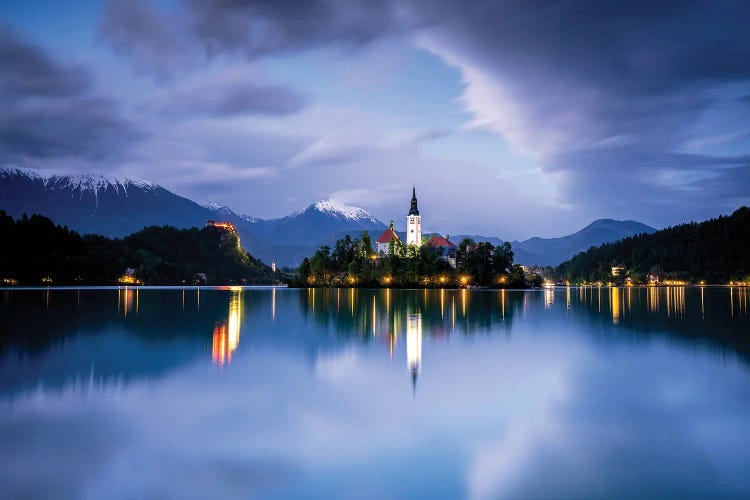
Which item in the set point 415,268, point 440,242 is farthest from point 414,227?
point 415,268

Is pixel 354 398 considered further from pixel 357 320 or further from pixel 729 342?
pixel 357 320

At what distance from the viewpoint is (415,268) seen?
431ft

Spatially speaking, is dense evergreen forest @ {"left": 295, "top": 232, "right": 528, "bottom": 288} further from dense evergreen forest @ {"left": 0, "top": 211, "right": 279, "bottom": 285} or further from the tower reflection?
the tower reflection

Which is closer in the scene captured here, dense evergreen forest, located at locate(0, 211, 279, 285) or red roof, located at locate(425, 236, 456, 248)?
dense evergreen forest, located at locate(0, 211, 279, 285)

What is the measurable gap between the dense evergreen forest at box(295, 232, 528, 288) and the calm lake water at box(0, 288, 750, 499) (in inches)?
4143

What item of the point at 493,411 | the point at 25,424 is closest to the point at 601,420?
the point at 493,411

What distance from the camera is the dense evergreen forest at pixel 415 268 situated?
130875mm

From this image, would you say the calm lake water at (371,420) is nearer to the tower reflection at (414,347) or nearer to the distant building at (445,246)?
the tower reflection at (414,347)

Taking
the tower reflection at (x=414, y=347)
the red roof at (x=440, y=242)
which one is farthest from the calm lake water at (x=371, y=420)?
the red roof at (x=440, y=242)

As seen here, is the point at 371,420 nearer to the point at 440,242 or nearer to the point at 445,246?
the point at 445,246

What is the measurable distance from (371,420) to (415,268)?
11913 centimetres

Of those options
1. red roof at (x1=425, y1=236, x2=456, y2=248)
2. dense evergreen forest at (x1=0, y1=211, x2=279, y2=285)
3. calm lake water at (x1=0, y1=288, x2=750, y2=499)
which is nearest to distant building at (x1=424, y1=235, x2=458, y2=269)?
red roof at (x1=425, y1=236, x2=456, y2=248)

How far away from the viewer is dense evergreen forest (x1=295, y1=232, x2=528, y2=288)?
131m

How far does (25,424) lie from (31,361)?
8.84 metres
